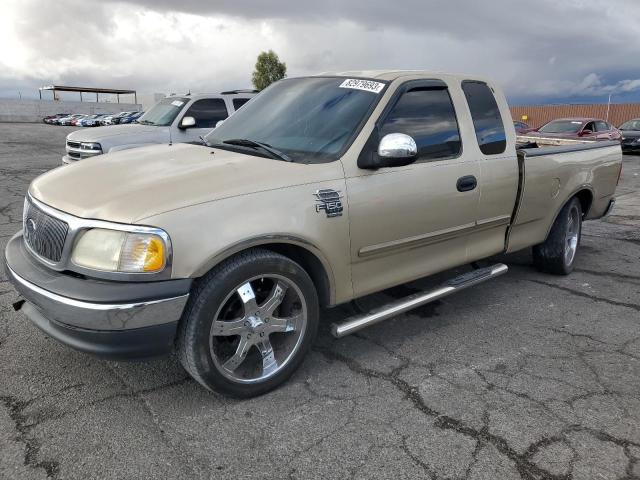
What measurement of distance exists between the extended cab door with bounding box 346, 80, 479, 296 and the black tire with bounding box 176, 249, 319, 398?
567mm

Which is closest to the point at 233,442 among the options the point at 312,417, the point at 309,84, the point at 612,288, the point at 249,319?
the point at 312,417

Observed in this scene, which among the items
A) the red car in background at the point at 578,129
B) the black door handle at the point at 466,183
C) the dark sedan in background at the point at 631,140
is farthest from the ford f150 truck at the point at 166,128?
the dark sedan in background at the point at 631,140

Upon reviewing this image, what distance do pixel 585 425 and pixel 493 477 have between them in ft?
2.48

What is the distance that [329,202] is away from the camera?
309 cm

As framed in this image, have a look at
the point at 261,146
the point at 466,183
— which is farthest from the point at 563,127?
the point at 261,146

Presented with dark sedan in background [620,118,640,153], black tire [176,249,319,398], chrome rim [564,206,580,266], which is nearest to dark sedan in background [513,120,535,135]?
dark sedan in background [620,118,640,153]

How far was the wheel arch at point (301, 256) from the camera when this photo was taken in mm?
2707

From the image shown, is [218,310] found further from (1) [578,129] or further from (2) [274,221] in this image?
(1) [578,129]

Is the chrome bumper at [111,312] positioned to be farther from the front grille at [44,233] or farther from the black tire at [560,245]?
the black tire at [560,245]

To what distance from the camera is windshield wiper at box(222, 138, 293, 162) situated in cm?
329

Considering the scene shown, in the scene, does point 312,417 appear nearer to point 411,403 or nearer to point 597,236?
point 411,403

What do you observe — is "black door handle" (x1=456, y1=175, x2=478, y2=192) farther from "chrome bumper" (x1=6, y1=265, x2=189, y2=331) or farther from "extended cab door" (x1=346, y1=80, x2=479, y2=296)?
"chrome bumper" (x1=6, y1=265, x2=189, y2=331)

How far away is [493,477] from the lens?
2412mm

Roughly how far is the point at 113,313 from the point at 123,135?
8032mm
